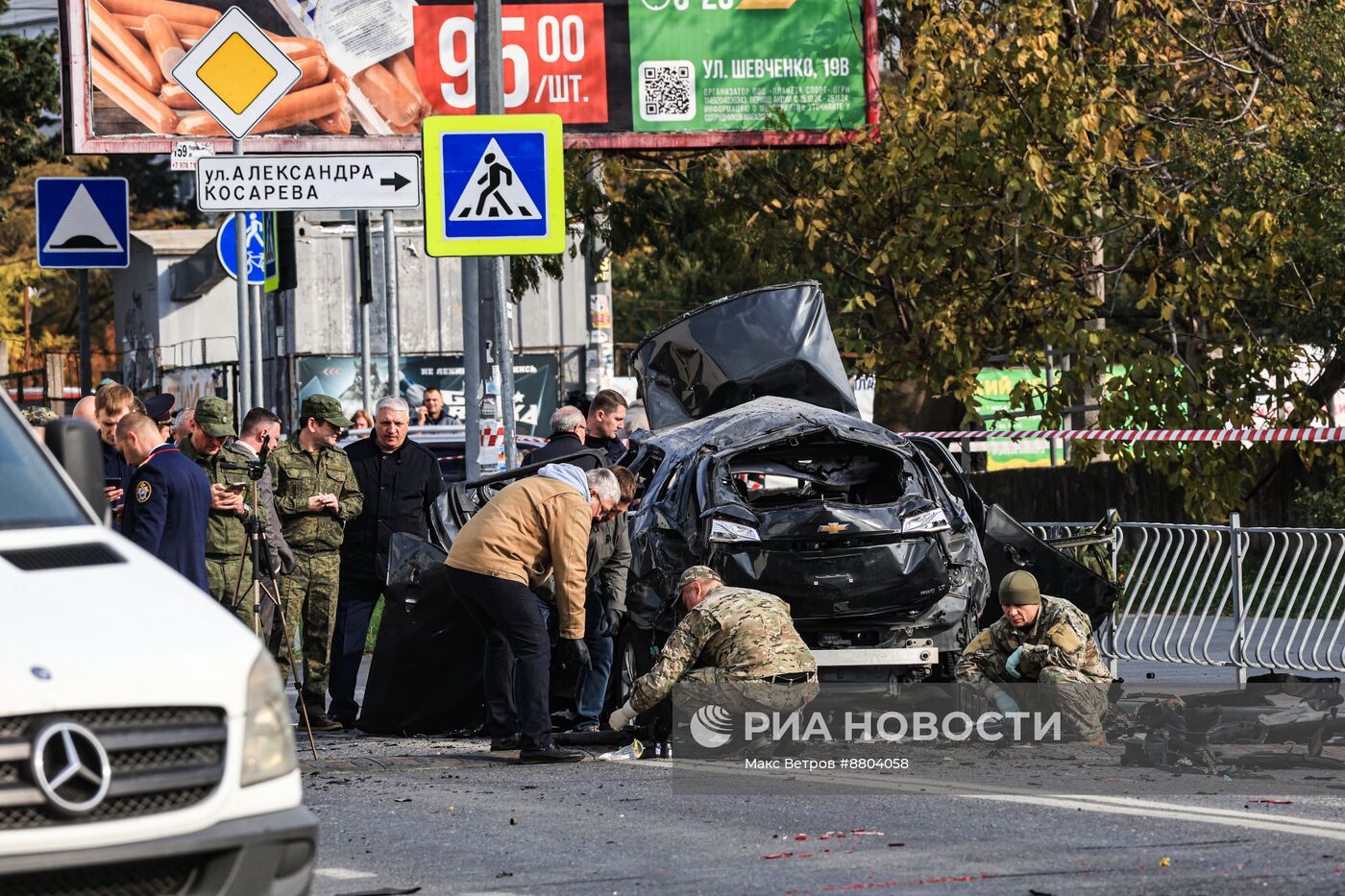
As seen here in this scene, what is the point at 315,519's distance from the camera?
11.5 metres

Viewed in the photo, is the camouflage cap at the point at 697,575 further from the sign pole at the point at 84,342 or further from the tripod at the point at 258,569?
the sign pole at the point at 84,342

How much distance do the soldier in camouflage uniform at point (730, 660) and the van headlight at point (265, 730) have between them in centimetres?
444

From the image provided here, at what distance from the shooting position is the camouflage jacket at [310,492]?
11469 millimetres

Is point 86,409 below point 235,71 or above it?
below

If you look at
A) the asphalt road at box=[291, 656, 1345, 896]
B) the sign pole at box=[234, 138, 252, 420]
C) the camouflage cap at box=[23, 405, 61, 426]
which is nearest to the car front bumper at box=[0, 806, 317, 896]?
the asphalt road at box=[291, 656, 1345, 896]

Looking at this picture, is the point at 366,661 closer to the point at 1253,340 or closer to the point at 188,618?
the point at 1253,340

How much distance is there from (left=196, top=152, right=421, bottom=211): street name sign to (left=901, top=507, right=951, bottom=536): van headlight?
3.75 m

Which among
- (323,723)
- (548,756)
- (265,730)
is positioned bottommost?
(323,723)

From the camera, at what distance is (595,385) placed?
81.3 feet

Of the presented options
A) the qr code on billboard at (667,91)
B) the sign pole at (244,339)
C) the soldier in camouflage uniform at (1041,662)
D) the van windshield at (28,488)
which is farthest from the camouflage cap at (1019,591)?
the qr code on billboard at (667,91)

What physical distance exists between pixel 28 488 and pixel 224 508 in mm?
4943

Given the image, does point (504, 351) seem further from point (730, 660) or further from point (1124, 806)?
point (1124, 806)

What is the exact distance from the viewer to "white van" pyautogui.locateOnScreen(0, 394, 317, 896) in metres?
4.66

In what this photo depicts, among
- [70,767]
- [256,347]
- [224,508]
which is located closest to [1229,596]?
[224,508]
